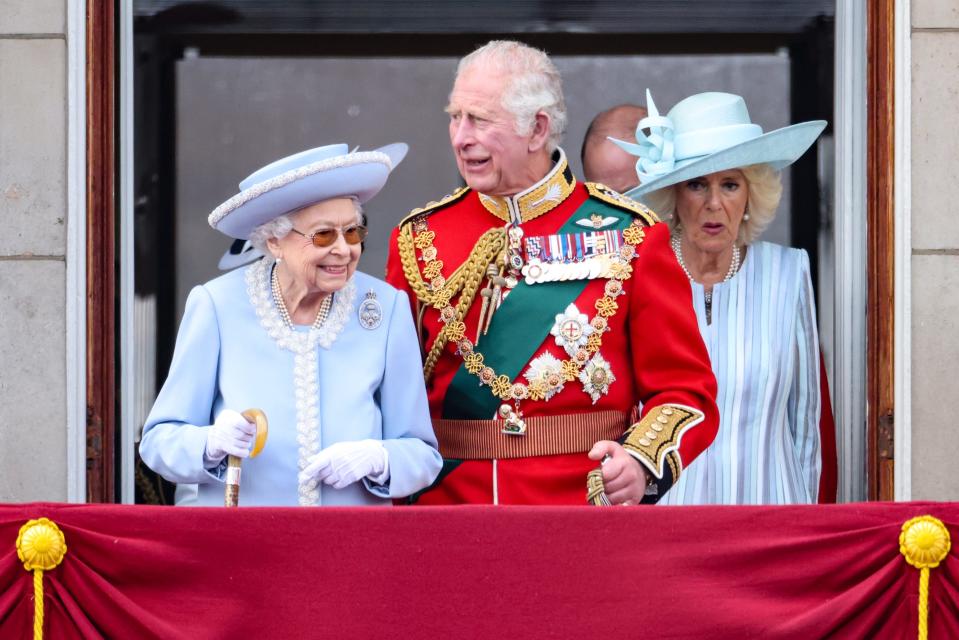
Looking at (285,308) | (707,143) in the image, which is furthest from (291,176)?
(707,143)

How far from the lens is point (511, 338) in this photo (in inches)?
166

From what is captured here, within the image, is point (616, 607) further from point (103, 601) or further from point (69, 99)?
point (69, 99)

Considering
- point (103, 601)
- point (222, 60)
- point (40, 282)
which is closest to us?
point (103, 601)

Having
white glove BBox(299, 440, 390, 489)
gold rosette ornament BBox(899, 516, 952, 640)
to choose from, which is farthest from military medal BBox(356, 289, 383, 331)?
gold rosette ornament BBox(899, 516, 952, 640)

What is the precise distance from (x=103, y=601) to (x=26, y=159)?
165 cm

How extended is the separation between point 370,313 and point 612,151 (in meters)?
1.72

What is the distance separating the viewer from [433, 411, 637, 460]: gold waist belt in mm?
4172

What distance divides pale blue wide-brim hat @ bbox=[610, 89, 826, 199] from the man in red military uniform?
1.48 feet

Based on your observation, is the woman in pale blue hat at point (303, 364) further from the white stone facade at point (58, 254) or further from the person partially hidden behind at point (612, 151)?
the person partially hidden behind at point (612, 151)

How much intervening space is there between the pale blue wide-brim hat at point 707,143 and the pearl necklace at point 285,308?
1.04m

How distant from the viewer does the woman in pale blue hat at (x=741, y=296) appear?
470cm

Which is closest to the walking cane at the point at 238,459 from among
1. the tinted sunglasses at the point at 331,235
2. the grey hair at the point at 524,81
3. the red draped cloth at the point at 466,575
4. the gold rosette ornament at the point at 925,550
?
the red draped cloth at the point at 466,575

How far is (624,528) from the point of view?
3.46 metres

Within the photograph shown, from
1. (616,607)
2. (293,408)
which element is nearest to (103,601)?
(293,408)
